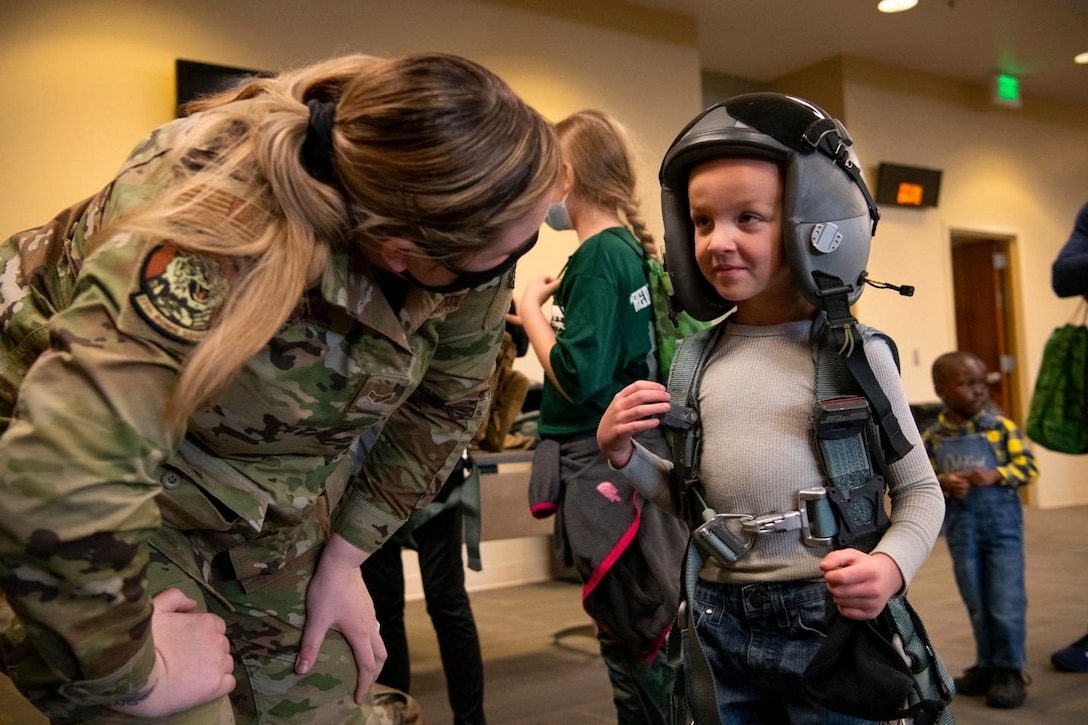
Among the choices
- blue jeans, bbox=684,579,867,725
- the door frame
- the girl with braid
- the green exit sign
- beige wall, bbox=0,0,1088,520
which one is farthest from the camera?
the door frame

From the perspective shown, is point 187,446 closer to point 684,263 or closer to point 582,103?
point 684,263

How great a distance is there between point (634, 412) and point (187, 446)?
0.62 m

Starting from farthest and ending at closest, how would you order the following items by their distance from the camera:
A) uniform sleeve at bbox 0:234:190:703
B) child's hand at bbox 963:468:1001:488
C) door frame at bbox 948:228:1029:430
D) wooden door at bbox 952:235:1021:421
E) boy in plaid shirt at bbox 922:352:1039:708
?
wooden door at bbox 952:235:1021:421 < door frame at bbox 948:228:1029:430 < child's hand at bbox 963:468:1001:488 < boy in plaid shirt at bbox 922:352:1039:708 < uniform sleeve at bbox 0:234:190:703

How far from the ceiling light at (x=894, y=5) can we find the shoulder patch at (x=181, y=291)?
692 cm

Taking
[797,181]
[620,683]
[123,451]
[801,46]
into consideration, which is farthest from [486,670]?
[801,46]

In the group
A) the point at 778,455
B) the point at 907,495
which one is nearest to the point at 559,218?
the point at 778,455

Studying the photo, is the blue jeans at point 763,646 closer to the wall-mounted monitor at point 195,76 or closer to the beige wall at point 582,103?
→ the beige wall at point 582,103

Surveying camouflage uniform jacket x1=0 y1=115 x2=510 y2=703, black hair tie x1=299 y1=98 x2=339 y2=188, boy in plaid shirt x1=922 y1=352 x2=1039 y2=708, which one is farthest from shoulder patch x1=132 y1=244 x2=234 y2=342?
boy in plaid shirt x1=922 y1=352 x2=1039 y2=708

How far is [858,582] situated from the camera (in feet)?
4.20

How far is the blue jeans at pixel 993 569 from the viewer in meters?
3.25

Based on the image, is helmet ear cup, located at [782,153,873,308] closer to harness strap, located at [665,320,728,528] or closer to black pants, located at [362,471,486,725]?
harness strap, located at [665,320,728,528]

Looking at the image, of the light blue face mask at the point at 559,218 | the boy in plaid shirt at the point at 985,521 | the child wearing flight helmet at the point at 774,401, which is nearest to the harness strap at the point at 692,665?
the child wearing flight helmet at the point at 774,401

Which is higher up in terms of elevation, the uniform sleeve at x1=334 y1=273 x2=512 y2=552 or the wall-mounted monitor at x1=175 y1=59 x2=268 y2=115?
the wall-mounted monitor at x1=175 y1=59 x2=268 y2=115

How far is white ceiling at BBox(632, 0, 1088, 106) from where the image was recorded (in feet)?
23.1
